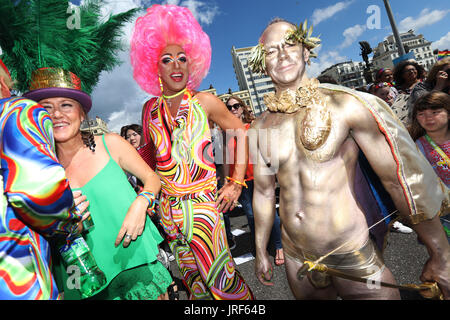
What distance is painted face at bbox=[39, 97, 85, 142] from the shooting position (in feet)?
4.94

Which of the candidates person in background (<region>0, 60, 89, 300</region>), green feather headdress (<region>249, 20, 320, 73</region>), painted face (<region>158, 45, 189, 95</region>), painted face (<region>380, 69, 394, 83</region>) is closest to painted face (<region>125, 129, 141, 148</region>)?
painted face (<region>158, 45, 189, 95</region>)

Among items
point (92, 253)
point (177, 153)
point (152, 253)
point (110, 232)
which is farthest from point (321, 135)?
point (92, 253)

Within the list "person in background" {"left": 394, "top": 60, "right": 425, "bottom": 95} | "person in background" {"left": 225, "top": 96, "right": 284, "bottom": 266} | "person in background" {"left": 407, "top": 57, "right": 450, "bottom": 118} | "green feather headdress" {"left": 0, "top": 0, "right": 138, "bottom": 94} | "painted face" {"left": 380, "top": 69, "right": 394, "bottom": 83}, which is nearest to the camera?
"green feather headdress" {"left": 0, "top": 0, "right": 138, "bottom": 94}

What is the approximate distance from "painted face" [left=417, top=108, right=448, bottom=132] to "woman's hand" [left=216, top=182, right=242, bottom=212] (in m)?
1.87

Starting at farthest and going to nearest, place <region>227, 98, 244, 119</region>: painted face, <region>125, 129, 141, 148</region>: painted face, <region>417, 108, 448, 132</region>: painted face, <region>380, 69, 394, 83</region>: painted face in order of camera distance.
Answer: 1. <region>380, 69, 394, 83</region>: painted face
2. <region>227, 98, 244, 119</region>: painted face
3. <region>125, 129, 141, 148</region>: painted face
4. <region>417, 108, 448, 132</region>: painted face

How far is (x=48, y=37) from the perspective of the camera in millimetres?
1511

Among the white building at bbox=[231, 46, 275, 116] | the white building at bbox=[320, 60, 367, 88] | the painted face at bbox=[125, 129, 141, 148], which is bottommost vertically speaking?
the painted face at bbox=[125, 129, 141, 148]

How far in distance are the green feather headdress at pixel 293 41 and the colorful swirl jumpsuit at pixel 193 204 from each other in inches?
24.6

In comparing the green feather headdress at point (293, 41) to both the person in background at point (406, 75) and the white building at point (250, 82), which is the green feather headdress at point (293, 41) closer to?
the person in background at point (406, 75)

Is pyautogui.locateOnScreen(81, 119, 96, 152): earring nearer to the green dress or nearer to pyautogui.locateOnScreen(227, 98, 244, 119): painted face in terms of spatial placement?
the green dress

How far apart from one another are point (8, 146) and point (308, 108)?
122 centimetres
